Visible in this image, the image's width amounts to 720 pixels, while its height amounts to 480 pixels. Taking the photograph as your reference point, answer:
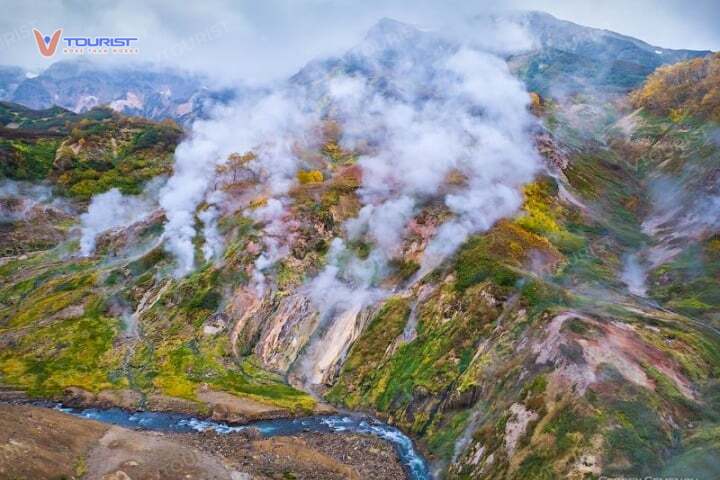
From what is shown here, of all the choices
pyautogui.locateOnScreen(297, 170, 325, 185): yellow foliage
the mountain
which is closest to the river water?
the mountain

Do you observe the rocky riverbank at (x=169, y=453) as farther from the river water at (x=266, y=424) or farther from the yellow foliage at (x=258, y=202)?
the yellow foliage at (x=258, y=202)

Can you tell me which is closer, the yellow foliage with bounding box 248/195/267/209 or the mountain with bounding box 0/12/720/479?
the mountain with bounding box 0/12/720/479

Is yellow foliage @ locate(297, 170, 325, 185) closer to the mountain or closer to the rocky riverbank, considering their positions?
the mountain

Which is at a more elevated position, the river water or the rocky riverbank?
the rocky riverbank

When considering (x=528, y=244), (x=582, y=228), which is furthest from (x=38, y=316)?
(x=582, y=228)

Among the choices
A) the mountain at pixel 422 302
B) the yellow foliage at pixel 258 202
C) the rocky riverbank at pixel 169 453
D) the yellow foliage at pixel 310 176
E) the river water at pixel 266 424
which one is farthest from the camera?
the yellow foliage at pixel 310 176

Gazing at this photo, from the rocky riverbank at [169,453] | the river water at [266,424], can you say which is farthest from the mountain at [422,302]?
the rocky riverbank at [169,453]
